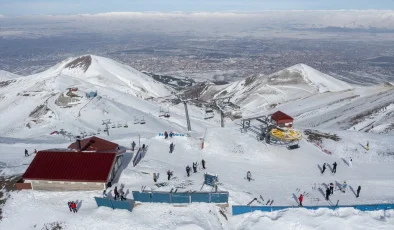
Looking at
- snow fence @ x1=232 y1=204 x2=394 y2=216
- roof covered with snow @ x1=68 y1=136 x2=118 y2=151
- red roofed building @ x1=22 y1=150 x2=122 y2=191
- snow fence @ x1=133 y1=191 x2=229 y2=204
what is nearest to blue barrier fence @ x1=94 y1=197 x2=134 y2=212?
snow fence @ x1=133 y1=191 x2=229 y2=204

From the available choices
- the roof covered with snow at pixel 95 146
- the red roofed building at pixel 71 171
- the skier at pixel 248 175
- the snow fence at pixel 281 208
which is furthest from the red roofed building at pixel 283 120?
the red roofed building at pixel 71 171

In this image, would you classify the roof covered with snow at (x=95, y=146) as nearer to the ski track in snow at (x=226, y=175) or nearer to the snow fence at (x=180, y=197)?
the ski track in snow at (x=226, y=175)

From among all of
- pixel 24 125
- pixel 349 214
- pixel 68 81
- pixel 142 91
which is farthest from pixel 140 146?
pixel 142 91

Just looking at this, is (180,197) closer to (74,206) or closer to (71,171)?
(74,206)

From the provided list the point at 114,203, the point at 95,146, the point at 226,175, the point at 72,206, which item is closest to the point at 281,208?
the point at 226,175

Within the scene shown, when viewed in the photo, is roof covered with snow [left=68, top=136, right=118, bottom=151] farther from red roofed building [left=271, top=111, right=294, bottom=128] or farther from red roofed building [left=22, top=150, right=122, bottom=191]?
red roofed building [left=271, top=111, right=294, bottom=128]

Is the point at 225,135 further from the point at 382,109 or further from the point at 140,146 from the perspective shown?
the point at 382,109
